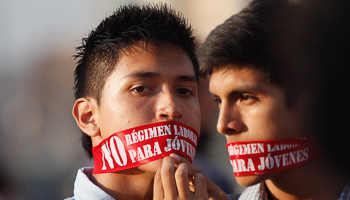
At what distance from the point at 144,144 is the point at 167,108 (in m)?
0.40

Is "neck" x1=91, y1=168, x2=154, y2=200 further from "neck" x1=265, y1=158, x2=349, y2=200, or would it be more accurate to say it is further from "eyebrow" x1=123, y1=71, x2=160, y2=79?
"neck" x1=265, y1=158, x2=349, y2=200

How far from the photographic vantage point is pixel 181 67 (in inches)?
142

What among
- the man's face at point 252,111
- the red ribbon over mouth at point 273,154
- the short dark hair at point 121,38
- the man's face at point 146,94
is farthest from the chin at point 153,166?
the short dark hair at point 121,38

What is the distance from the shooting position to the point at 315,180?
330 cm

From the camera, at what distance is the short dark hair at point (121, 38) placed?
3645 millimetres

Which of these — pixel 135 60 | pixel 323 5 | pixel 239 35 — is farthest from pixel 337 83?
pixel 135 60

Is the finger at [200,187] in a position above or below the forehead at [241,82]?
below

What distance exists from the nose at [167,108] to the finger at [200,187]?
0.59m

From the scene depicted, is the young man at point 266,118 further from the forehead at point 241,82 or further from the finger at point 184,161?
the finger at point 184,161

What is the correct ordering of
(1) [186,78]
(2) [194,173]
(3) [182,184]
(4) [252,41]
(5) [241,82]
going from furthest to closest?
(1) [186,78] < (4) [252,41] < (5) [241,82] < (2) [194,173] < (3) [182,184]

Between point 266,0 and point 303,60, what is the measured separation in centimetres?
89

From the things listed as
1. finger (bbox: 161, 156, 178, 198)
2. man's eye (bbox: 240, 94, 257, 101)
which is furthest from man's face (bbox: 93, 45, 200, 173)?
man's eye (bbox: 240, 94, 257, 101)

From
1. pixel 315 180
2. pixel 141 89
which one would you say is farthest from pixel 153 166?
pixel 315 180

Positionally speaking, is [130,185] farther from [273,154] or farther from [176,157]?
[273,154]
